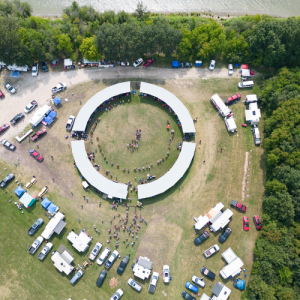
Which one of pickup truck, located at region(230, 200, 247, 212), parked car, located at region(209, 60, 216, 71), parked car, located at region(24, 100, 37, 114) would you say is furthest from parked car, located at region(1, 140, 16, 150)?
pickup truck, located at region(230, 200, 247, 212)

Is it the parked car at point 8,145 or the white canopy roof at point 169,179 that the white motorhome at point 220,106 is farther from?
the parked car at point 8,145

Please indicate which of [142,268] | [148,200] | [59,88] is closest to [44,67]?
[59,88]

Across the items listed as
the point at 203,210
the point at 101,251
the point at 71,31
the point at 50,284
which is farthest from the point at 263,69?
the point at 50,284

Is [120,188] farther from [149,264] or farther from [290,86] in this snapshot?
[290,86]

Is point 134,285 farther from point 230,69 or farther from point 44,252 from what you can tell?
point 230,69

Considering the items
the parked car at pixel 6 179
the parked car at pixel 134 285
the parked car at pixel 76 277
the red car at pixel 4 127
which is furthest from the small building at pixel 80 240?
the red car at pixel 4 127

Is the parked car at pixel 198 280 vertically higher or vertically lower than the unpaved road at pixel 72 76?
lower
